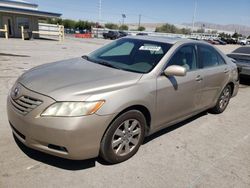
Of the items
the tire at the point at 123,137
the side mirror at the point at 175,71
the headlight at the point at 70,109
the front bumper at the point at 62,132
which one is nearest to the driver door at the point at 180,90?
the side mirror at the point at 175,71

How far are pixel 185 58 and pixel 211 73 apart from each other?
819mm

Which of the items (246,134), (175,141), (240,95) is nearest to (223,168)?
(175,141)

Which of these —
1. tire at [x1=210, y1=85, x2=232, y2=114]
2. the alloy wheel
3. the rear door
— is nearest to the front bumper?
the alloy wheel

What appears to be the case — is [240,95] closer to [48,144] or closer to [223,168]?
[223,168]

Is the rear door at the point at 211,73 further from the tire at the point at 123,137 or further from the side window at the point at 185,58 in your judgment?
the tire at the point at 123,137

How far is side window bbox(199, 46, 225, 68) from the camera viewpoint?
4.45 m

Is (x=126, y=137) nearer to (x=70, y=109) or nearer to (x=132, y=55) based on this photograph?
(x=70, y=109)

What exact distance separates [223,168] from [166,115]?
1056 mm

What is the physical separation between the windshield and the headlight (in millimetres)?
1068

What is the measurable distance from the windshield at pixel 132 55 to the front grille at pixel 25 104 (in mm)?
1324

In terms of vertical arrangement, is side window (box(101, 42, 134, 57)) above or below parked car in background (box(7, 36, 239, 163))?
above

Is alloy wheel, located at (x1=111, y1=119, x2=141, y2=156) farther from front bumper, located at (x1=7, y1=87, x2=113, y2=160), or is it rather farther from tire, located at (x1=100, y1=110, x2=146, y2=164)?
front bumper, located at (x1=7, y1=87, x2=113, y2=160)

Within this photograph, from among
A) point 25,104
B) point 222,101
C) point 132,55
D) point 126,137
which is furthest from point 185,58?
point 25,104

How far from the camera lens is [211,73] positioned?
4.57 m
